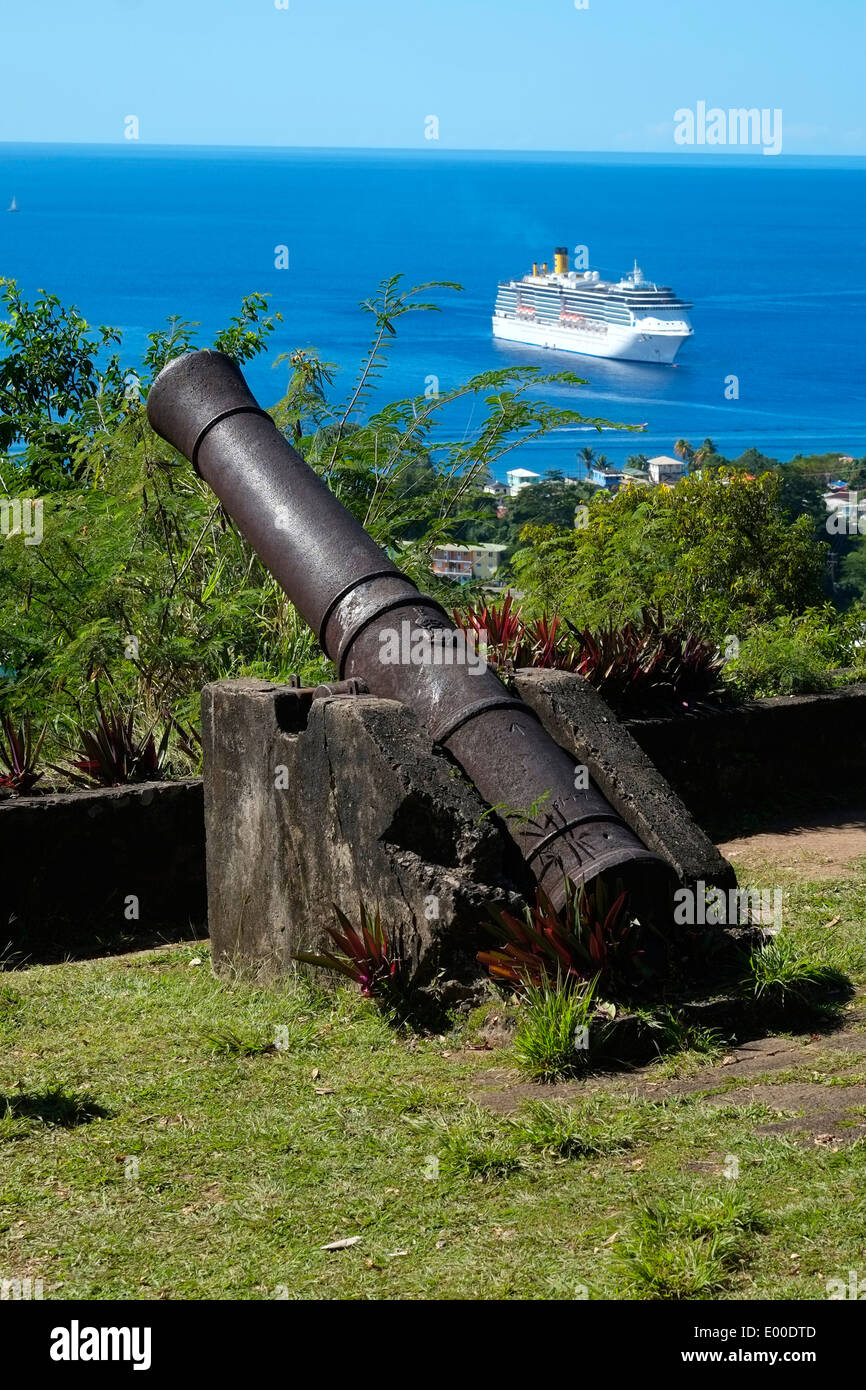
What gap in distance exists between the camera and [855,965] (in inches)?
219

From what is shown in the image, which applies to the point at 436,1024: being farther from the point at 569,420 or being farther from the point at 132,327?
the point at 132,327

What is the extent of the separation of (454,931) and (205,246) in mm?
194198

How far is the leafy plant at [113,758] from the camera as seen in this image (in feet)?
23.8

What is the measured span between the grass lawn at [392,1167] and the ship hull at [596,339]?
382ft

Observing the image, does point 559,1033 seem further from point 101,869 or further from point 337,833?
point 101,869

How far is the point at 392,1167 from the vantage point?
4109 mm

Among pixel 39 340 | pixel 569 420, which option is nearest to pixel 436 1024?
pixel 569 420

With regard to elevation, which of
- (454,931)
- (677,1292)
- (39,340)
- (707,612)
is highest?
(39,340)

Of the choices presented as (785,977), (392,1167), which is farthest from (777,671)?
(392,1167)

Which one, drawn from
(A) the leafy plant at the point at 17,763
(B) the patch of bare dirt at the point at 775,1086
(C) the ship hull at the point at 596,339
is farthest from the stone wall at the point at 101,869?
(C) the ship hull at the point at 596,339

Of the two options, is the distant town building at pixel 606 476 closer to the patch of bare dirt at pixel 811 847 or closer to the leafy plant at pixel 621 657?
the leafy plant at pixel 621 657

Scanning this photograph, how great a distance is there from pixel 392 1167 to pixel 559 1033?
78 cm

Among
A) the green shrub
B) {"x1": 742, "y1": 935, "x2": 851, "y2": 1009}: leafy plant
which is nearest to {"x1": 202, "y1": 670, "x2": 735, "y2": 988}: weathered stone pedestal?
{"x1": 742, "y1": 935, "x2": 851, "y2": 1009}: leafy plant

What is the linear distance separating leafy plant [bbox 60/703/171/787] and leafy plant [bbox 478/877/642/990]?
280 centimetres
